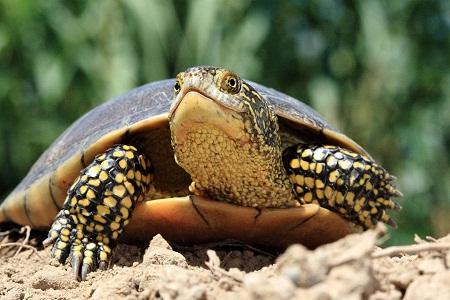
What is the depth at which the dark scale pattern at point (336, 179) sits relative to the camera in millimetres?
2689

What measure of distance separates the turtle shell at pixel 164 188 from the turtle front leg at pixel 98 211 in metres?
0.08

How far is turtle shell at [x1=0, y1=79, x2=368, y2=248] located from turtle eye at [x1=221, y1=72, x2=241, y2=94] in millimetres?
387

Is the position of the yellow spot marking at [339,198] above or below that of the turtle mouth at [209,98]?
below

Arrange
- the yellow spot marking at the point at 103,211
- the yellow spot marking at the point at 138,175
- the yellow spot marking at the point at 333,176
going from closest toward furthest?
the yellow spot marking at the point at 103,211 → the yellow spot marking at the point at 138,175 → the yellow spot marking at the point at 333,176

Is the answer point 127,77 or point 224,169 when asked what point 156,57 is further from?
point 224,169

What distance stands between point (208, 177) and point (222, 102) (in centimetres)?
34

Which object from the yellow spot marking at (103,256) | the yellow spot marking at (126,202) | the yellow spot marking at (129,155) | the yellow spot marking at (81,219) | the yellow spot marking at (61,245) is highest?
the yellow spot marking at (129,155)

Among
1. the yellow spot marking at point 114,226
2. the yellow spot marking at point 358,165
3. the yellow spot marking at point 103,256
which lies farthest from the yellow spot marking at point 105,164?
the yellow spot marking at point 358,165

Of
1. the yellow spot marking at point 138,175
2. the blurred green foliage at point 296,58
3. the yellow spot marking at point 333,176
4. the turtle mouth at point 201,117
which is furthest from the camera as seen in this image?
the blurred green foliage at point 296,58

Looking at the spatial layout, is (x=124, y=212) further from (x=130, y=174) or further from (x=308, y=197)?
(x=308, y=197)

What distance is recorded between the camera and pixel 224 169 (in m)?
2.47

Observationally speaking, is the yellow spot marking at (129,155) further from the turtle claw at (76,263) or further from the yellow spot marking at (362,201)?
the yellow spot marking at (362,201)

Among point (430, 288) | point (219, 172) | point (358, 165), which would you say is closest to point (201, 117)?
point (219, 172)

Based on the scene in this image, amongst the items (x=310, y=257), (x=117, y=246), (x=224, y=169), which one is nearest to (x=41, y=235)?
(x=117, y=246)
